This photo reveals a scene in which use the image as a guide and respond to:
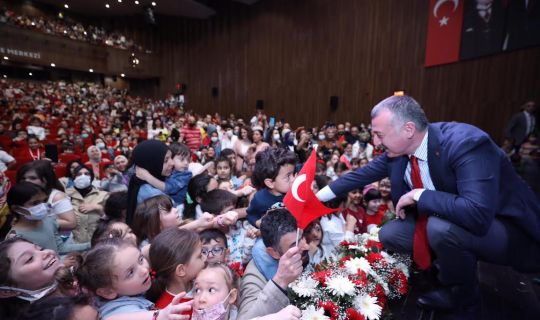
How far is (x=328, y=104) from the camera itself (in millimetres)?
12164

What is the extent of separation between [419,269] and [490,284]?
1.37 feet

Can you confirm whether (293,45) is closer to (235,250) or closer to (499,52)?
(499,52)

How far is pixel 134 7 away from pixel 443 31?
16.2m

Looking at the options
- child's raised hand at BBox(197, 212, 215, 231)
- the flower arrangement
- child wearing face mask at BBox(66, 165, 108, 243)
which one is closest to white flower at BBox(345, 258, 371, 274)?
the flower arrangement

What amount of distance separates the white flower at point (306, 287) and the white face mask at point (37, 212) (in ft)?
5.88

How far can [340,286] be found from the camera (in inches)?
55.7

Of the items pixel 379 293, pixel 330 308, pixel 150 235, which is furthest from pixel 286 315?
pixel 150 235

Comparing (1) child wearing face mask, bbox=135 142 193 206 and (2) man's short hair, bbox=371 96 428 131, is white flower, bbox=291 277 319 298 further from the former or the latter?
(1) child wearing face mask, bbox=135 142 193 206

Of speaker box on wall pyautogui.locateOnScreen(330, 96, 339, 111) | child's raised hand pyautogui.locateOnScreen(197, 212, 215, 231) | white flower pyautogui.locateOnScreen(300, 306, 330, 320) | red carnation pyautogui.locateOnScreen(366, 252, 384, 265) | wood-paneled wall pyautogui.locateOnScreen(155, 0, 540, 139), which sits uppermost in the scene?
wood-paneled wall pyautogui.locateOnScreen(155, 0, 540, 139)

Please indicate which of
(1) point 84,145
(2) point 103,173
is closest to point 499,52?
(2) point 103,173

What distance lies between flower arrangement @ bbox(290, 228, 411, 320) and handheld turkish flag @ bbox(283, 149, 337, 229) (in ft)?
0.96

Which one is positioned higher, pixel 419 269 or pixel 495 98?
pixel 495 98

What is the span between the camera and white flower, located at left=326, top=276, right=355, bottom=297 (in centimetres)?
140

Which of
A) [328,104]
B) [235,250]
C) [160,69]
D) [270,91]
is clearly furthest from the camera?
[160,69]
